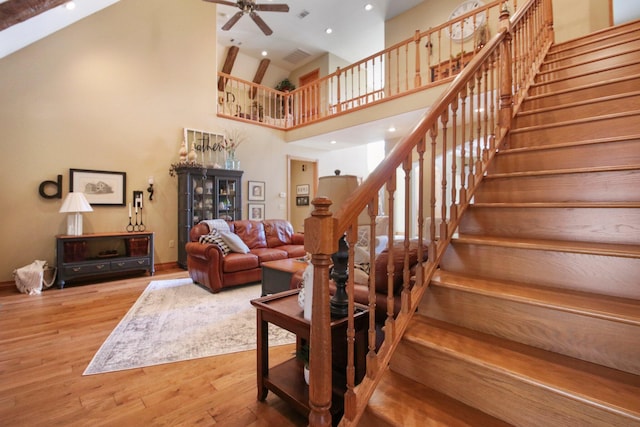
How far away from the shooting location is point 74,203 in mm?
4172

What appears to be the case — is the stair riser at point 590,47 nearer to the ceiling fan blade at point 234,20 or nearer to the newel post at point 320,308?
the newel post at point 320,308

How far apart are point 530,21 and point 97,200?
20.4 feet

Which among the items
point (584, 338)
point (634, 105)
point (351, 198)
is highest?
point (634, 105)

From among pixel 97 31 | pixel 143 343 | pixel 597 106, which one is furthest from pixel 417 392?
pixel 97 31

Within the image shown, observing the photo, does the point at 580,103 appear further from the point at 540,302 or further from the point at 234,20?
the point at 234,20

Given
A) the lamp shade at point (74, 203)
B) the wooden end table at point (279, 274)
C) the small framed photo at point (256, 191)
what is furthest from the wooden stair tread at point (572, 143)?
the small framed photo at point (256, 191)

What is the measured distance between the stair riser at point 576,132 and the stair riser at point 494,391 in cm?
178

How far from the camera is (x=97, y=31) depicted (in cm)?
472

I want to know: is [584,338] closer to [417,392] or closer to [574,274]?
[574,274]

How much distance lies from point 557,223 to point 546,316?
0.64m

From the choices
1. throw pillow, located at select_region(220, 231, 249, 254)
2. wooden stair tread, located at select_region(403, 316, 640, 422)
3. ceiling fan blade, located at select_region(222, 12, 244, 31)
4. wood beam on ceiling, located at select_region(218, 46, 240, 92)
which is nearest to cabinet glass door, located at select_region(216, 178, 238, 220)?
throw pillow, located at select_region(220, 231, 249, 254)

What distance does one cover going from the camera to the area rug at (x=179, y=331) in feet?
7.27

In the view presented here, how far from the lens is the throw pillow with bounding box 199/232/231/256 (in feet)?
13.0

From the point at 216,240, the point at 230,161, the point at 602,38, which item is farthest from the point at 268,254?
the point at 602,38
